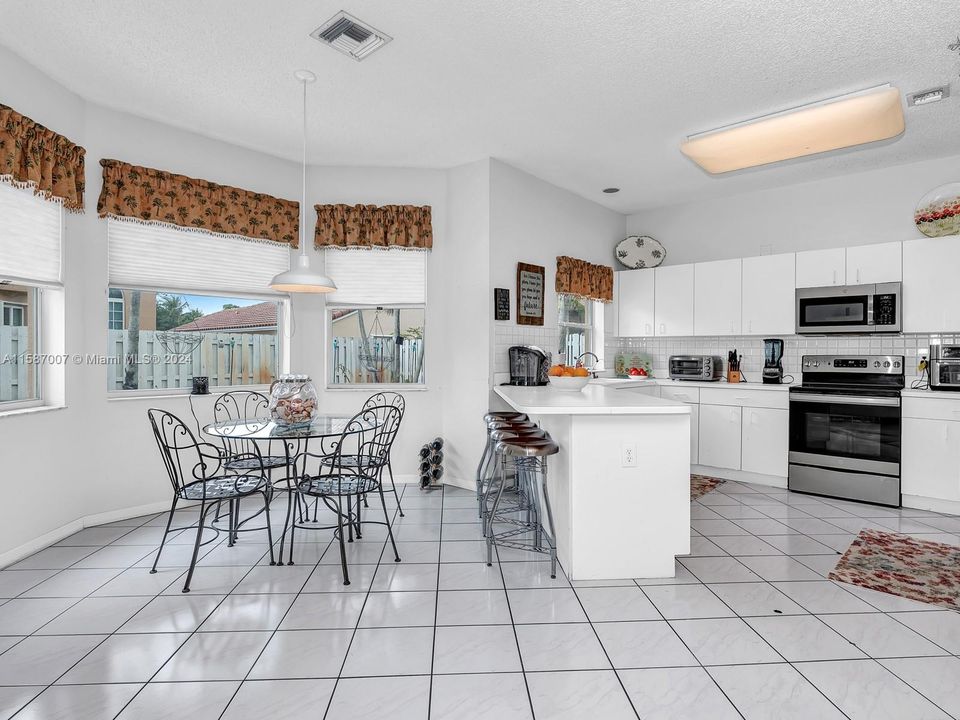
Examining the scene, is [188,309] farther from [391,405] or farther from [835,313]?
[835,313]

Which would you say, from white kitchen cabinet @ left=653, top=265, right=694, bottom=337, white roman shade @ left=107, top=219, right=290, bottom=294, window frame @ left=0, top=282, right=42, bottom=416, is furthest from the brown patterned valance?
white kitchen cabinet @ left=653, top=265, right=694, bottom=337

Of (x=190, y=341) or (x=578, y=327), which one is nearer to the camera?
(x=190, y=341)

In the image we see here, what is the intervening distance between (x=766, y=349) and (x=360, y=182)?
3.98 metres

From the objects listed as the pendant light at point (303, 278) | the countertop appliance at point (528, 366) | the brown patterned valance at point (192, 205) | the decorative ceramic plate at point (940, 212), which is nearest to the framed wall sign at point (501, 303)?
the countertop appliance at point (528, 366)

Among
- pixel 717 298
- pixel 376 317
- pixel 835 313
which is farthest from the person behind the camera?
pixel 717 298

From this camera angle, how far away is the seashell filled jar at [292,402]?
3.04 m

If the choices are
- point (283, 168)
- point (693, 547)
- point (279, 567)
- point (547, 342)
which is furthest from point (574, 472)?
point (283, 168)

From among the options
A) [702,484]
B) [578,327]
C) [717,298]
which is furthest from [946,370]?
[578,327]

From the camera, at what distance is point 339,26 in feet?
8.59

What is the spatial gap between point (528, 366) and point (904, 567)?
2617 millimetres

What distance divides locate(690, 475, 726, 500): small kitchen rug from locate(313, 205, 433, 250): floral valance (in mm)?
3033

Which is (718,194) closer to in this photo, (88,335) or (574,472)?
(574,472)

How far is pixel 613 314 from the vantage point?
231 inches

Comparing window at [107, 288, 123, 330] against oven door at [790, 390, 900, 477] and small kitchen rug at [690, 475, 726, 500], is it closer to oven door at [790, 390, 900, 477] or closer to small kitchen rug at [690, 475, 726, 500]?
small kitchen rug at [690, 475, 726, 500]
